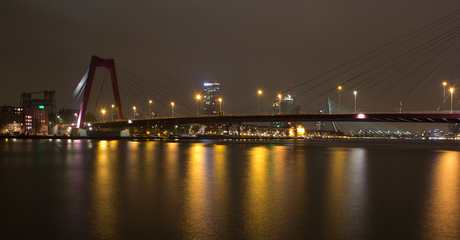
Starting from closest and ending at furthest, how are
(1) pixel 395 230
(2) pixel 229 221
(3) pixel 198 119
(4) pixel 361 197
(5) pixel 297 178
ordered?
1. (1) pixel 395 230
2. (2) pixel 229 221
3. (4) pixel 361 197
4. (5) pixel 297 178
5. (3) pixel 198 119

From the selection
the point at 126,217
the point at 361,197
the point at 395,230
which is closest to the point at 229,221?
the point at 126,217

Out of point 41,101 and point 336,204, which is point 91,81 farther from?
point 41,101

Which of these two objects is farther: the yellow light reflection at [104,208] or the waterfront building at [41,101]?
the waterfront building at [41,101]

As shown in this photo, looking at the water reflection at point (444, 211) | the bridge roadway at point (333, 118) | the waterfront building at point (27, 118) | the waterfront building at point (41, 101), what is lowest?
the water reflection at point (444, 211)

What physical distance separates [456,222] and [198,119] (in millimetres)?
64802

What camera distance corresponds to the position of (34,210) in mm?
7766

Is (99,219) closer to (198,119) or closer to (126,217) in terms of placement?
(126,217)

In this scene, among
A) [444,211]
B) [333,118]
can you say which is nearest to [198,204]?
[444,211]

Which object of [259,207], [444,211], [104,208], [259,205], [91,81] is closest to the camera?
[444,211]

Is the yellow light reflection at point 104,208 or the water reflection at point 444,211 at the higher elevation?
the yellow light reflection at point 104,208

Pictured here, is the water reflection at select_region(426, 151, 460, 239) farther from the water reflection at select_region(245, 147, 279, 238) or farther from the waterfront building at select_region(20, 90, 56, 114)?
the waterfront building at select_region(20, 90, 56, 114)

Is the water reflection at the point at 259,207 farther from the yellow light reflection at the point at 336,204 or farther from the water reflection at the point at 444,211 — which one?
the water reflection at the point at 444,211

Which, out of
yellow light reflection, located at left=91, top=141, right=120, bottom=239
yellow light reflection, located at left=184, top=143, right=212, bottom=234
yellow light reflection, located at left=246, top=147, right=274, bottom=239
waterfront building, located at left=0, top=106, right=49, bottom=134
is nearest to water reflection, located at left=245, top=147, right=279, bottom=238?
yellow light reflection, located at left=246, top=147, right=274, bottom=239

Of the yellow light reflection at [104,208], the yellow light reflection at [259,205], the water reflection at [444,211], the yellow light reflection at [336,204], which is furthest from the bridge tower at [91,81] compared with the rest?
the water reflection at [444,211]
